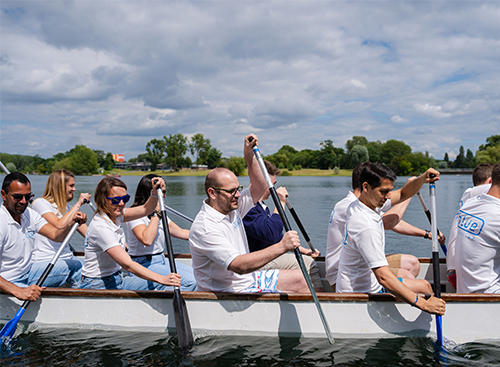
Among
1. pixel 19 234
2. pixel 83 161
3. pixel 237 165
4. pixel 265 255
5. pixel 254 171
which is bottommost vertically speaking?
pixel 265 255

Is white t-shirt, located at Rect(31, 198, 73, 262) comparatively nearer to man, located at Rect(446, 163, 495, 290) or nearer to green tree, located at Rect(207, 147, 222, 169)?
man, located at Rect(446, 163, 495, 290)

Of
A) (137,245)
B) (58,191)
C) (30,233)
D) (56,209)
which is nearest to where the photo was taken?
→ (30,233)

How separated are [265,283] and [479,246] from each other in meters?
2.13

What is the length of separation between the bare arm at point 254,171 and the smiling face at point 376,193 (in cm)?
115

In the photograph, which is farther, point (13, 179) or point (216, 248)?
point (13, 179)

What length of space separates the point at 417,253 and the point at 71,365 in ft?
32.2

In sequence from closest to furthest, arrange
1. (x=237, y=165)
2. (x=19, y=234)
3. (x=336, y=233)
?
(x=336, y=233), (x=19, y=234), (x=237, y=165)

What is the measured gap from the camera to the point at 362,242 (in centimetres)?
324

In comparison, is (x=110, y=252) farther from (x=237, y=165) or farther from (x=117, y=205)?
Answer: (x=237, y=165)

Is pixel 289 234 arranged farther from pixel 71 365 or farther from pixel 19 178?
pixel 19 178

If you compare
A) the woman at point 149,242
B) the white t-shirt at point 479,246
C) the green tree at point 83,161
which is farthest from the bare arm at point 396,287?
the green tree at point 83,161

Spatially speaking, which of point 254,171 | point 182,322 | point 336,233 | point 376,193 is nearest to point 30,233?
point 182,322

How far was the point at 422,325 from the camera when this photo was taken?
3.92 meters

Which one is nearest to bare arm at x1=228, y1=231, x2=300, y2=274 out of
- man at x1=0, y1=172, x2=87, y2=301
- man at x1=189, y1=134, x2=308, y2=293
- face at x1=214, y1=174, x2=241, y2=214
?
man at x1=189, y1=134, x2=308, y2=293
